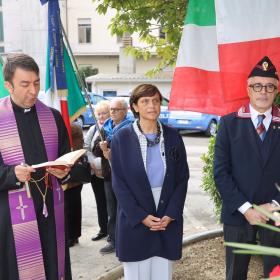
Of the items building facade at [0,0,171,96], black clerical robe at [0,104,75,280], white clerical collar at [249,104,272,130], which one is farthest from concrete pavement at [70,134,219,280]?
building facade at [0,0,171,96]

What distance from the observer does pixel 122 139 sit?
2980 mm

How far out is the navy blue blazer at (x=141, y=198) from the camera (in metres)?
2.93

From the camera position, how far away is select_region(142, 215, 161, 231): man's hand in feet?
9.57

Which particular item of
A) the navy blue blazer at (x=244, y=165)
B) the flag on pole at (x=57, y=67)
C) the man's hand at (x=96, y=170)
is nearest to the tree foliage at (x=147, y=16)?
the flag on pole at (x=57, y=67)

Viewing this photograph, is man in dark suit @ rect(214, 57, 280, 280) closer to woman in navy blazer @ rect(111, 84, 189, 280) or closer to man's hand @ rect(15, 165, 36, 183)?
woman in navy blazer @ rect(111, 84, 189, 280)

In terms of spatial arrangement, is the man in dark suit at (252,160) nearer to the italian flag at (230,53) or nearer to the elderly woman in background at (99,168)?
the italian flag at (230,53)

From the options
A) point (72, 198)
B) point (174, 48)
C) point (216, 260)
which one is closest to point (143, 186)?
point (216, 260)

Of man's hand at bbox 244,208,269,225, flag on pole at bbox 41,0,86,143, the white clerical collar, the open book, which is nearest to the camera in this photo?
the open book

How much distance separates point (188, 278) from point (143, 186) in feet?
4.89

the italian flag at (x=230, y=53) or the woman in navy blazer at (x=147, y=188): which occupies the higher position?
the italian flag at (x=230, y=53)

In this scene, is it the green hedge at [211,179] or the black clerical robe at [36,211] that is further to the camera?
the green hedge at [211,179]

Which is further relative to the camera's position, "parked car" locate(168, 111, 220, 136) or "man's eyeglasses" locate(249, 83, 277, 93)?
"parked car" locate(168, 111, 220, 136)

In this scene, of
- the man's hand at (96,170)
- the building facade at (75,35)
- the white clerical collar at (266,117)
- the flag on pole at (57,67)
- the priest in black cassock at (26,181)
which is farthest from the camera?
the building facade at (75,35)

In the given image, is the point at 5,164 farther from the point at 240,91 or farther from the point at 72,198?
the point at 72,198
